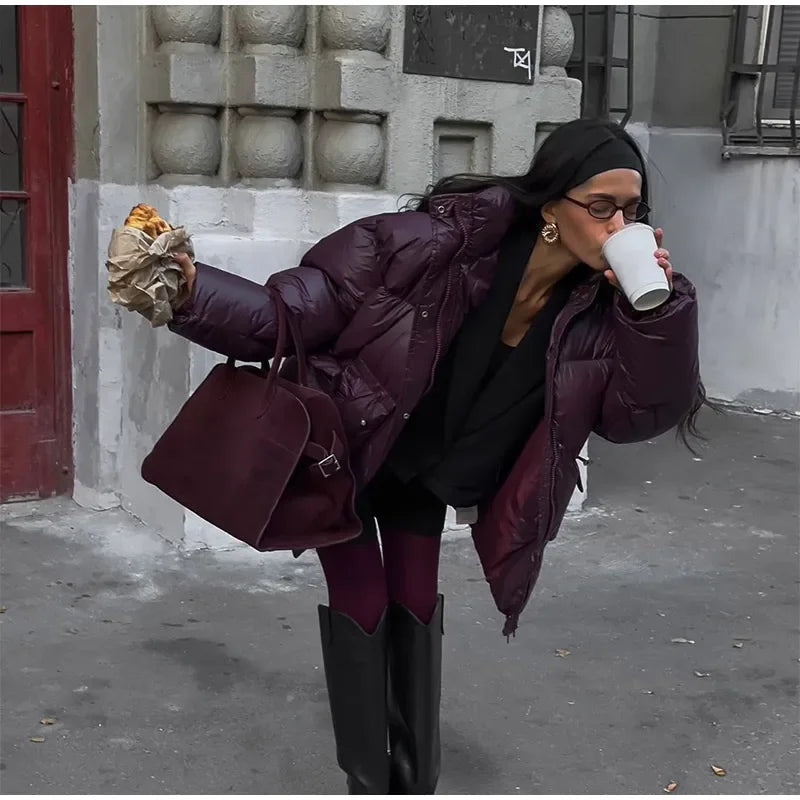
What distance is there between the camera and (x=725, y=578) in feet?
15.5

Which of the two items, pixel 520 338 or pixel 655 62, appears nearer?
pixel 520 338

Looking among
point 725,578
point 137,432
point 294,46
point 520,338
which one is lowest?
point 725,578

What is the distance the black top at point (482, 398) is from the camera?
98.7 inches

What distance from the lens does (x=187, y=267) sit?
2264 mm

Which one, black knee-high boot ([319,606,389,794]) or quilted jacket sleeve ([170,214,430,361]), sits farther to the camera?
black knee-high boot ([319,606,389,794])

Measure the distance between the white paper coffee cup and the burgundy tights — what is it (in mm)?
855

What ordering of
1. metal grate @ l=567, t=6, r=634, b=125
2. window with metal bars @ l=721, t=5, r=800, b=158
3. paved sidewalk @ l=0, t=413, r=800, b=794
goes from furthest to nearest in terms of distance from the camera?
window with metal bars @ l=721, t=5, r=800, b=158 < metal grate @ l=567, t=6, r=634, b=125 < paved sidewalk @ l=0, t=413, r=800, b=794

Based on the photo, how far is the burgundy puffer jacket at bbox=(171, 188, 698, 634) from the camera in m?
2.33

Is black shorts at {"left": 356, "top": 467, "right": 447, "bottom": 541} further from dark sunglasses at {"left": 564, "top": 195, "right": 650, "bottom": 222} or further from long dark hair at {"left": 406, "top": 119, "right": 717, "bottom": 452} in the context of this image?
dark sunglasses at {"left": 564, "top": 195, "right": 650, "bottom": 222}

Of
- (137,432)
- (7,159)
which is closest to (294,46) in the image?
(7,159)

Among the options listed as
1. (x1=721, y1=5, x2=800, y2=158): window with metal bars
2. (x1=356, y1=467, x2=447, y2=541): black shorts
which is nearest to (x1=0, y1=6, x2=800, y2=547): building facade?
(x1=356, y1=467, x2=447, y2=541): black shorts

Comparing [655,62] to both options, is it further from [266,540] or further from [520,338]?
[266,540]

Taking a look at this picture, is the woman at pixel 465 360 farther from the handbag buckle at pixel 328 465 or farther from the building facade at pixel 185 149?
the building facade at pixel 185 149

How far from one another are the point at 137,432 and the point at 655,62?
5.13 metres
